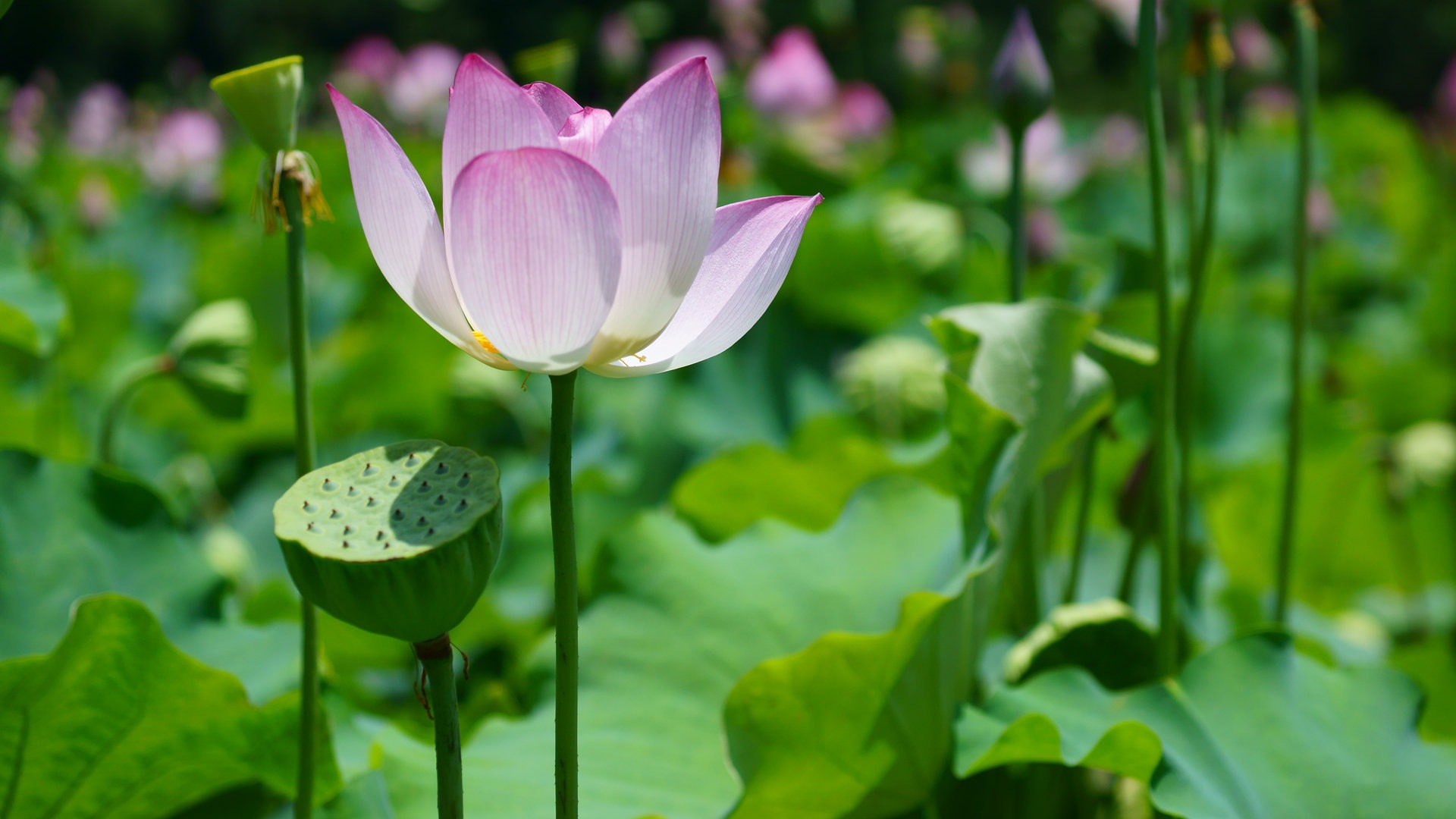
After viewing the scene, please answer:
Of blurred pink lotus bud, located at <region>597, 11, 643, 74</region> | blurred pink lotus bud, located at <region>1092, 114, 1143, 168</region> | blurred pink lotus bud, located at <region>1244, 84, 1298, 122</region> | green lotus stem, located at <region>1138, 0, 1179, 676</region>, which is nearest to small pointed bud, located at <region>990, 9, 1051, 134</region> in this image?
green lotus stem, located at <region>1138, 0, 1179, 676</region>

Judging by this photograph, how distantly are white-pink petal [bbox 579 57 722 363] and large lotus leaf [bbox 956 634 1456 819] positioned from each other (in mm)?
297

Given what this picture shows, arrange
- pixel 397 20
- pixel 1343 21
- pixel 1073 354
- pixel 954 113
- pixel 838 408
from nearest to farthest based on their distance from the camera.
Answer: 1. pixel 1073 354
2. pixel 838 408
3. pixel 954 113
4. pixel 1343 21
5. pixel 397 20

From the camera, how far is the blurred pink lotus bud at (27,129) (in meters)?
1.63

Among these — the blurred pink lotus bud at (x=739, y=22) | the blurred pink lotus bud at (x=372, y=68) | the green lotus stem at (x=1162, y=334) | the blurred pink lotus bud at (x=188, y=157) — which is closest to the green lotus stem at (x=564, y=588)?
the green lotus stem at (x=1162, y=334)

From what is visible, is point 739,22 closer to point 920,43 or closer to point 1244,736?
point 920,43

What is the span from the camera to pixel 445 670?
337 mm

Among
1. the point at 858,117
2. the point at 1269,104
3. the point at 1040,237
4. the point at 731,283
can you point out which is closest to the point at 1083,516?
the point at 731,283

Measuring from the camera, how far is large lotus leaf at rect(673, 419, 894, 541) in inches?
36.5

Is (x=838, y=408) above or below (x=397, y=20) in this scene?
below

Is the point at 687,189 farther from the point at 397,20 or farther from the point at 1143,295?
the point at 397,20

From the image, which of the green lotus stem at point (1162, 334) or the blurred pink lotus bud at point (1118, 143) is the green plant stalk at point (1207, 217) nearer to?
the green lotus stem at point (1162, 334)

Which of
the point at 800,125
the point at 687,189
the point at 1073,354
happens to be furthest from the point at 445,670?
the point at 800,125

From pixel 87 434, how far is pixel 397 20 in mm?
10806

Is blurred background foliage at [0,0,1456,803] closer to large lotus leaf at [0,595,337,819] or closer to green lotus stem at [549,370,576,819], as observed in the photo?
large lotus leaf at [0,595,337,819]
